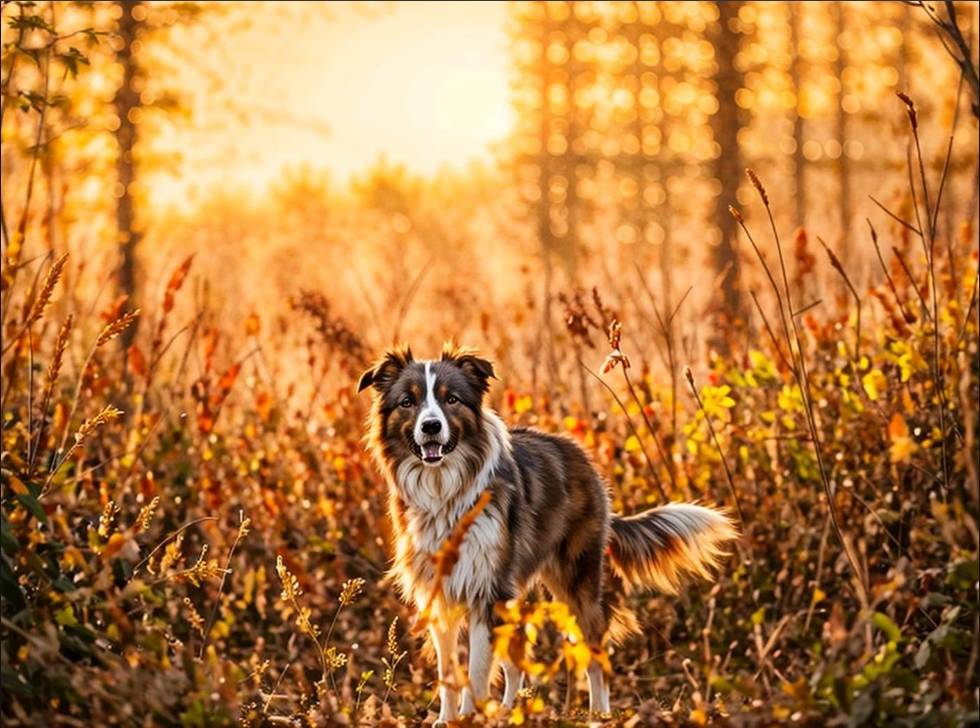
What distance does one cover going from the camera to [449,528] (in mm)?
5730

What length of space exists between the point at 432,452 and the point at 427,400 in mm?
235

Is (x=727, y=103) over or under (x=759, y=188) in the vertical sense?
over

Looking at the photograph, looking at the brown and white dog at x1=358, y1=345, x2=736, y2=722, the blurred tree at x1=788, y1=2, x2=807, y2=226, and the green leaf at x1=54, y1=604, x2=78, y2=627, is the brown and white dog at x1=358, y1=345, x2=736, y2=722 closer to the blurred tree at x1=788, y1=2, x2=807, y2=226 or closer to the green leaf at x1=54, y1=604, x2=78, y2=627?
the green leaf at x1=54, y1=604, x2=78, y2=627

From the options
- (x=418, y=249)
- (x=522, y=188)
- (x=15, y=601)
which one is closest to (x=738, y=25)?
(x=15, y=601)

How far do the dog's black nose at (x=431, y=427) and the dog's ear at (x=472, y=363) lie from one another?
41 cm

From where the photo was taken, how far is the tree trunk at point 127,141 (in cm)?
1512

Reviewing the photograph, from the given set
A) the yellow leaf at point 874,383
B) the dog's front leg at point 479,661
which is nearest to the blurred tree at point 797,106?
the yellow leaf at point 874,383

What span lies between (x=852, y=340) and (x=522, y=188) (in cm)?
3368

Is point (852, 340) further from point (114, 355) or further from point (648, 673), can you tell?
point (114, 355)

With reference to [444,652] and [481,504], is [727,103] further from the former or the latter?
[481,504]

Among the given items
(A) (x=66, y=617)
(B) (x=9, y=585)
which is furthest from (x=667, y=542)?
(B) (x=9, y=585)

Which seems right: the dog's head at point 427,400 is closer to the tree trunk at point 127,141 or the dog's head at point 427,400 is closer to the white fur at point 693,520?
the white fur at point 693,520

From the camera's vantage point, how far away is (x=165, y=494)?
818 centimetres

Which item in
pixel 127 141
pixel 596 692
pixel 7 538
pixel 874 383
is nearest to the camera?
pixel 7 538
